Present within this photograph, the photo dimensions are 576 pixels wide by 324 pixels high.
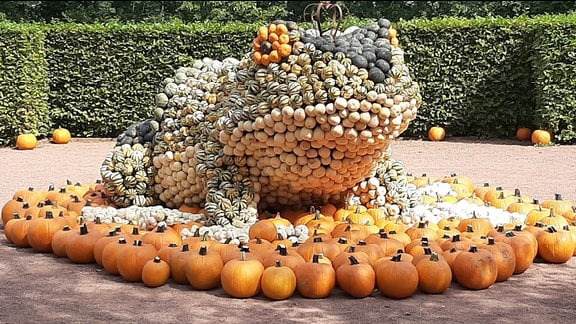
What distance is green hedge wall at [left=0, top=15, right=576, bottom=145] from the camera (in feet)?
43.0

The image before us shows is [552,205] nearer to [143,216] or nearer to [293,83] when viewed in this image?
[293,83]

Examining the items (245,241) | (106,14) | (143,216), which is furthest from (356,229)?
(106,14)

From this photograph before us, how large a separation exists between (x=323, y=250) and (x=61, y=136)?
9836 mm

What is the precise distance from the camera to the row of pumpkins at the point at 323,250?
4.91 metres

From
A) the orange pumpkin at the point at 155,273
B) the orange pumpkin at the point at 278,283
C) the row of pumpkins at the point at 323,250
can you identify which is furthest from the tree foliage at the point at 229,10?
the orange pumpkin at the point at 278,283

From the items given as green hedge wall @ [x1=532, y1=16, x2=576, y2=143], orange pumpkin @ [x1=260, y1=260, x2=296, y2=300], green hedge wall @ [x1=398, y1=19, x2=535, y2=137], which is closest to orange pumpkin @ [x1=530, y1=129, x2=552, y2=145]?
green hedge wall @ [x1=532, y1=16, x2=576, y2=143]

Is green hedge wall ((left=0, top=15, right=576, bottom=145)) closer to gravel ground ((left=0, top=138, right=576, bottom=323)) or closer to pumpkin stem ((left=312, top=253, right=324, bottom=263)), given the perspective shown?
gravel ground ((left=0, top=138, right=576, bottom=323))

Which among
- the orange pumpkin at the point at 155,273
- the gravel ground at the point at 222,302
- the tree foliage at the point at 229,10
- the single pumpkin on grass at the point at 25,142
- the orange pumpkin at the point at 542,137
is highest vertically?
the tree foliage at the point at 229,10

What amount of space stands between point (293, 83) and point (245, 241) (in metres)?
1.16

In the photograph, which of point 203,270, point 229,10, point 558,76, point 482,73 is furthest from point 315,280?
point 229,10

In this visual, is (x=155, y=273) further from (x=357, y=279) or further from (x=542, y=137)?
(x=542, y=137)

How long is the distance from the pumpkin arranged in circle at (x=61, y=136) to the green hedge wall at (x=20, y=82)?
0.97 ft

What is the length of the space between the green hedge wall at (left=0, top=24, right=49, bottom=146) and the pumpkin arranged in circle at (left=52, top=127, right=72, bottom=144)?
0.97ft

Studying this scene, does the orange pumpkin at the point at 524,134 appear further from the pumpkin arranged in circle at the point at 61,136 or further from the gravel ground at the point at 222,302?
the gravel ground at the point at 222,302
